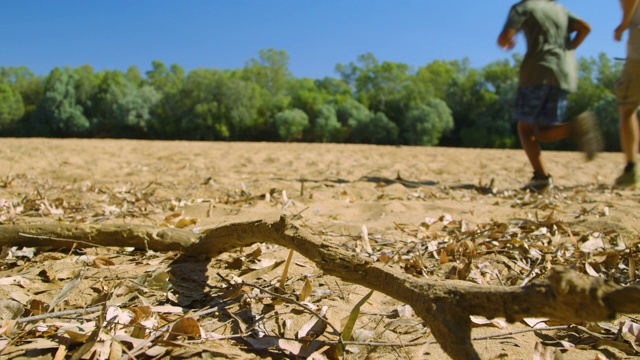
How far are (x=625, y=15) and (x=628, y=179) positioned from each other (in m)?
1.22

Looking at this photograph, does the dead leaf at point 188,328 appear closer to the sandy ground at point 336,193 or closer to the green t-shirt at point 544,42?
the sandy ground at point 336,193

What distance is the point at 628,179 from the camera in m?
3.49

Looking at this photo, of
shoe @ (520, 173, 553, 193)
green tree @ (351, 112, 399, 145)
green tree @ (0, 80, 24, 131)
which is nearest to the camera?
shoe @ (520, 173, 553, 193)

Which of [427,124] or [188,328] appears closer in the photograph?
[188,328]

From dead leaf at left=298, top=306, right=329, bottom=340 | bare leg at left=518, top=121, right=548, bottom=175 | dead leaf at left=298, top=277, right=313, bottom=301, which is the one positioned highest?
bare leg at left=518, top=121, right=548, bottom=175

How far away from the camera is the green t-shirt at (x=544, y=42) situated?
13.2ft

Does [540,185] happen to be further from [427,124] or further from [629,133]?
[427,124]

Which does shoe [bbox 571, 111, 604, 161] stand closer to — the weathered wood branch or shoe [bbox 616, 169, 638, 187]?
shoe [bbox 616, 169, 638, 187]

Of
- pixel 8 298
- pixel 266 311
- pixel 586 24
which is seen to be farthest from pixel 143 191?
pixel 586 24

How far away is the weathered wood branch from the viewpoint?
2.59 feet

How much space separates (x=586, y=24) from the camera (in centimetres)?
421

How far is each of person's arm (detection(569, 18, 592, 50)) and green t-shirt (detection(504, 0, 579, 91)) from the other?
0.18 meters

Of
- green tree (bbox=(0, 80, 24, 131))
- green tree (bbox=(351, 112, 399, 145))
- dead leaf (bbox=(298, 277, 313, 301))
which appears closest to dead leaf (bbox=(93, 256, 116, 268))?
dead leaf (bbox=(298, 277, 313, 301))

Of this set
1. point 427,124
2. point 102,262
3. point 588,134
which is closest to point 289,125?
point 427,124
